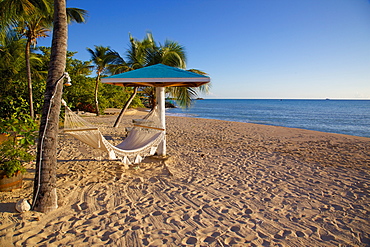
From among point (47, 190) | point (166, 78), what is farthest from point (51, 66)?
point (166, 78)

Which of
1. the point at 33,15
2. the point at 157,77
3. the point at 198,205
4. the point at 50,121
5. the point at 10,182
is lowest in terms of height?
the point at 198,205

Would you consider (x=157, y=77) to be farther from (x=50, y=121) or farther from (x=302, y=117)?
(x=302, y=117)

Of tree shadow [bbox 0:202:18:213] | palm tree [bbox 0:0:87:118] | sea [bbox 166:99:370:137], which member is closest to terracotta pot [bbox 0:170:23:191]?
tree shadow [bbox 0:202:18:213]

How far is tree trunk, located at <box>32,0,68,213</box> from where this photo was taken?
2250 mm

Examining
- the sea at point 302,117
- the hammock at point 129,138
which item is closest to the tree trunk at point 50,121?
the hammock at point 129,138

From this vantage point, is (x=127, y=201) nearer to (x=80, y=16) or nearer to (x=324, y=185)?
(x=324, y=185)

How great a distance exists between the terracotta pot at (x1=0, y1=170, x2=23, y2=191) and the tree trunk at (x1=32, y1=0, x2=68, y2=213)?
0.70m

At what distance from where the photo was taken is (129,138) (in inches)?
163

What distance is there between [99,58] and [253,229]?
13.5m

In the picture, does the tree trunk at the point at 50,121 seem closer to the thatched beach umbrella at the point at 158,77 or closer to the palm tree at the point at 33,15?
the thatched beach umbrella at the point at 158,77

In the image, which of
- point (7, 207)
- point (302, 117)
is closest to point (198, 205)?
point (7, 207)

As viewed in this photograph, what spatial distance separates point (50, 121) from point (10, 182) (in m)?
1.12

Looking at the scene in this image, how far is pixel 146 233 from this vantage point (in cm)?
203

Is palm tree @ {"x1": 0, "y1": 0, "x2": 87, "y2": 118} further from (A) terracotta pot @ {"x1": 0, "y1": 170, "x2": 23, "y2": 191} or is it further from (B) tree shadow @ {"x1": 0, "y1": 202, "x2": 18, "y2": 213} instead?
(B) tree shadow @ {"x1": 0, "y1": 202, "x2": 18, "y2": 213}
